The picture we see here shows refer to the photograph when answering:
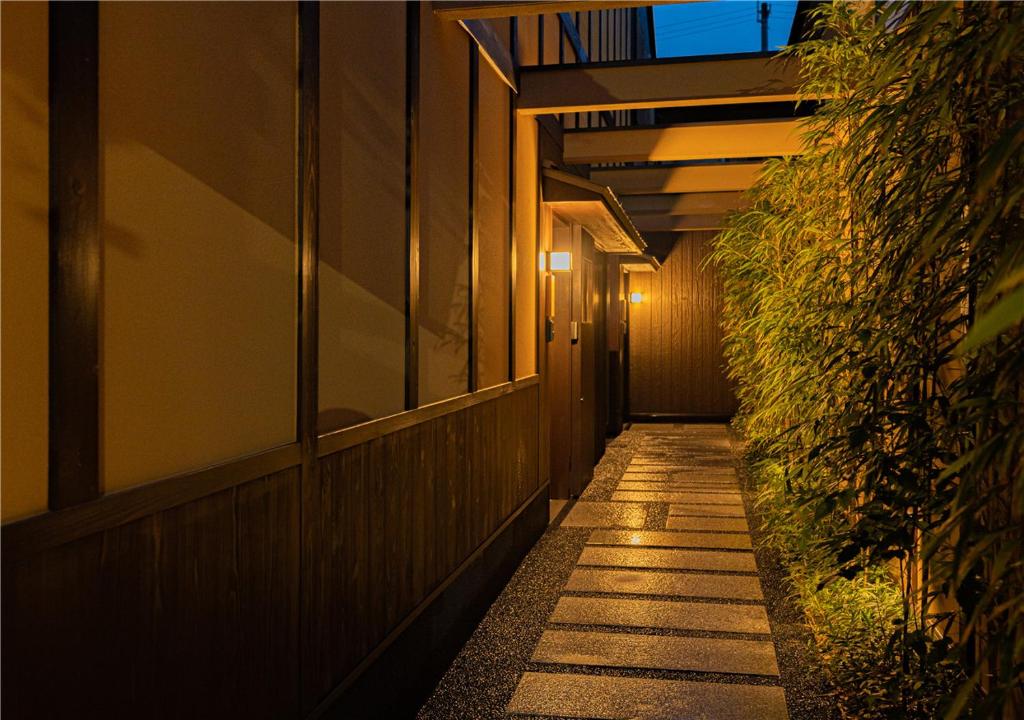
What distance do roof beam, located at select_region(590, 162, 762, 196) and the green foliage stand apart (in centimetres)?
382

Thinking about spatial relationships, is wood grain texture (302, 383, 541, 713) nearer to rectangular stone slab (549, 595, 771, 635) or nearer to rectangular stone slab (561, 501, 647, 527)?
rectangular stone slab (549, 595, 771, 635)

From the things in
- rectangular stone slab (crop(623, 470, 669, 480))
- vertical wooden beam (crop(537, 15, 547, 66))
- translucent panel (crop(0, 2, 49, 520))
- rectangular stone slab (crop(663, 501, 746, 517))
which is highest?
vertical wooden beam (crop(537, 15, 547, 66))

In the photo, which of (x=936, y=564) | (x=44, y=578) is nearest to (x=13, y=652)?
(x=44, y=578)

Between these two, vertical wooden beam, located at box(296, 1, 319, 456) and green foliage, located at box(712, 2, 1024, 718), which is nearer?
green foliage, located at box(712, 2, 1024, 718)

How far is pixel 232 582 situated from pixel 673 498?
18.0 ft

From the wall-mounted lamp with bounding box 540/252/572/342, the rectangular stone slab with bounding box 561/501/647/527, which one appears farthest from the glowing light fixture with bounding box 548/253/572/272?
the rectangular stone slab with bounding box 561/501/647/527

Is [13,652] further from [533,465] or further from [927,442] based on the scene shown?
[533,465]

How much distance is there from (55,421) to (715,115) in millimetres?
13542

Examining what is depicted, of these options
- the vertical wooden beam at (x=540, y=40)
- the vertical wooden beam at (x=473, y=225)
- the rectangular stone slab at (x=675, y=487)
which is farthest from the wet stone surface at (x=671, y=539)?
the vertical wooden beam at (x=540, y=40)

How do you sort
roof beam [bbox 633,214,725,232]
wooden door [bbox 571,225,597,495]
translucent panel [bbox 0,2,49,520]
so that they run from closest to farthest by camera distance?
translucent panel [bbox 0,2,49,520]
wooden door [bbox 571,225,597,495]
roof beam [bbox 633,214,725,232]

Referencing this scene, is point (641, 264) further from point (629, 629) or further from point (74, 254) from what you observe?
point (74, 254)

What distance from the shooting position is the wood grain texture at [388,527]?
2391mm

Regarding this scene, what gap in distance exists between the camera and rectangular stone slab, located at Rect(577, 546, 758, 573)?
4965 millimetres

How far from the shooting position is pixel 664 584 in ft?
15.1
